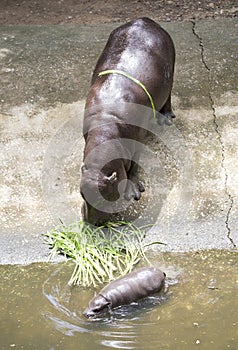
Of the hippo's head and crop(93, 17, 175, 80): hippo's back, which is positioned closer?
the hippo's head

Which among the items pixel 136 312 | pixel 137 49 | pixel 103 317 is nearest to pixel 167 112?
pixel 137 49

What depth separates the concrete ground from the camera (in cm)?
589

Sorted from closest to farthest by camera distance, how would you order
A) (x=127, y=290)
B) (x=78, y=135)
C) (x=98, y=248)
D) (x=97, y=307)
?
(x=97, y=307), (x=127, y=290), (x=98, y=248), (x=78, y=135)

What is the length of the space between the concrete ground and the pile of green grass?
5.7 inches

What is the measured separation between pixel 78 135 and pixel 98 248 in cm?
153

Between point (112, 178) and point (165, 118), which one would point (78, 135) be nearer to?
point (165, 118)

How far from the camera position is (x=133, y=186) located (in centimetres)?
620

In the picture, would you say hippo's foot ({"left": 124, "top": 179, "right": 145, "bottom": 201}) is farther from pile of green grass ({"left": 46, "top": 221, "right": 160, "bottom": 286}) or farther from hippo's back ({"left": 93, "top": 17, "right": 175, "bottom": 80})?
hippo's back ({"left": 93, "top": 17, "right": 175, "bottom": 80})

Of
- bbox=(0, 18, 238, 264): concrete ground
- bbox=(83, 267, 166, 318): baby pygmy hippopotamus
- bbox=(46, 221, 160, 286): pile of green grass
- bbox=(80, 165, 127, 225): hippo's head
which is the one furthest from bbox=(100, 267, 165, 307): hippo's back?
bbox=(80, 165, 127, 225): hippo's head

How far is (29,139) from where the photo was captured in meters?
6.78

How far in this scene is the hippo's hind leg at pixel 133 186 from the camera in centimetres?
614

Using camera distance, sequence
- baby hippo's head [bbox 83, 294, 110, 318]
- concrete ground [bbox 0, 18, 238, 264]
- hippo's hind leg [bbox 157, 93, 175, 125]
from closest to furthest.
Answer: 1. baby hippo's head [bbox 83, 294, 110, 318]
2. concrete ground [bbox 0, 18, 238, 264]
3. hippo's hind leg [bbox 157, 93, 175, 125]

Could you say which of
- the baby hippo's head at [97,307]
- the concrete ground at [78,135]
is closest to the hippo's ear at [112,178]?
the concrete ground at [78,135]

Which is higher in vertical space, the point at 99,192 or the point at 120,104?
the point at 120,104
